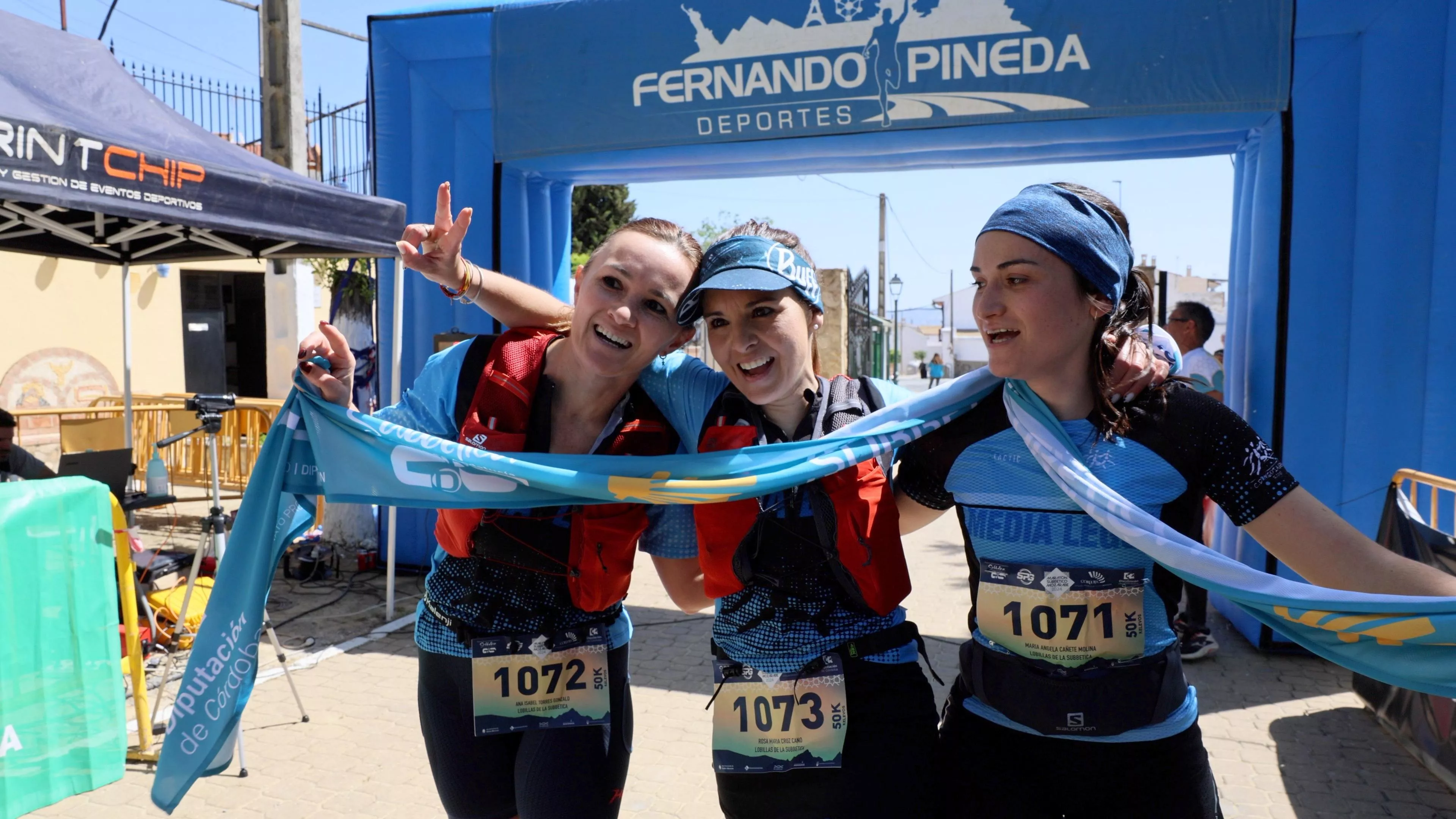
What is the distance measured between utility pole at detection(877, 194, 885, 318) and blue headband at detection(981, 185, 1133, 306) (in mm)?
33274

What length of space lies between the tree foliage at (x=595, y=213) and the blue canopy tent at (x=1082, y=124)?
1984 centimetres

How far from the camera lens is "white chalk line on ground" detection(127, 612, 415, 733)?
4590mm

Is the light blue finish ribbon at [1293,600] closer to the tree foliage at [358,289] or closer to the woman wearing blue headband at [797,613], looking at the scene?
the woman wearing blue headband at [797,613]

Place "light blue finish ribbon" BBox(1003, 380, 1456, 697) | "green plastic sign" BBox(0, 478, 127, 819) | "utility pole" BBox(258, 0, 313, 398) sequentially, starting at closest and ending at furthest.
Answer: "light blue finish ribbon" BBox(1003, 380, 1456, 697), "green plastic sign" BBox(0, 478, 127, 819), "utility pole" BBox(258, 0, 313, 398)

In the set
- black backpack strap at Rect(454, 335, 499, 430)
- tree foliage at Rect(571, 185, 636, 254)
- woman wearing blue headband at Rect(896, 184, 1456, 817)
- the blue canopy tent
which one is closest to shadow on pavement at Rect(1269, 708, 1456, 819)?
the blue canopy tent

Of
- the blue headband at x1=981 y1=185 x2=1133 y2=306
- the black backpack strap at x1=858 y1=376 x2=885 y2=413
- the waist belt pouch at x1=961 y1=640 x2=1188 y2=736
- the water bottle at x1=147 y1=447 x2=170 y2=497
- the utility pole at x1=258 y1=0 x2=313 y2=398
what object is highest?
the utility pole at x1=258 y1=0 x2=313 y2=398

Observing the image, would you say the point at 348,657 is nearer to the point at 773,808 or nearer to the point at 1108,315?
the point at 773,808

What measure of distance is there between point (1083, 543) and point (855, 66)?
4627 millimetres

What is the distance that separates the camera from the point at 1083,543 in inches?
69.1

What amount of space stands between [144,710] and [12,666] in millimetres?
939

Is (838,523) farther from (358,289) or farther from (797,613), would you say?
(358,289)

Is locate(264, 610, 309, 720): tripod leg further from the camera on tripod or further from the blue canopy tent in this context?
the blue canopy tent

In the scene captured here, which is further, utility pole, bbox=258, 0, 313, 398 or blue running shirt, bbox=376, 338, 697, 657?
utility pole, bbox=258, 0, 313, 398

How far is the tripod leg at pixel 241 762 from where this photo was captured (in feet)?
13.2
